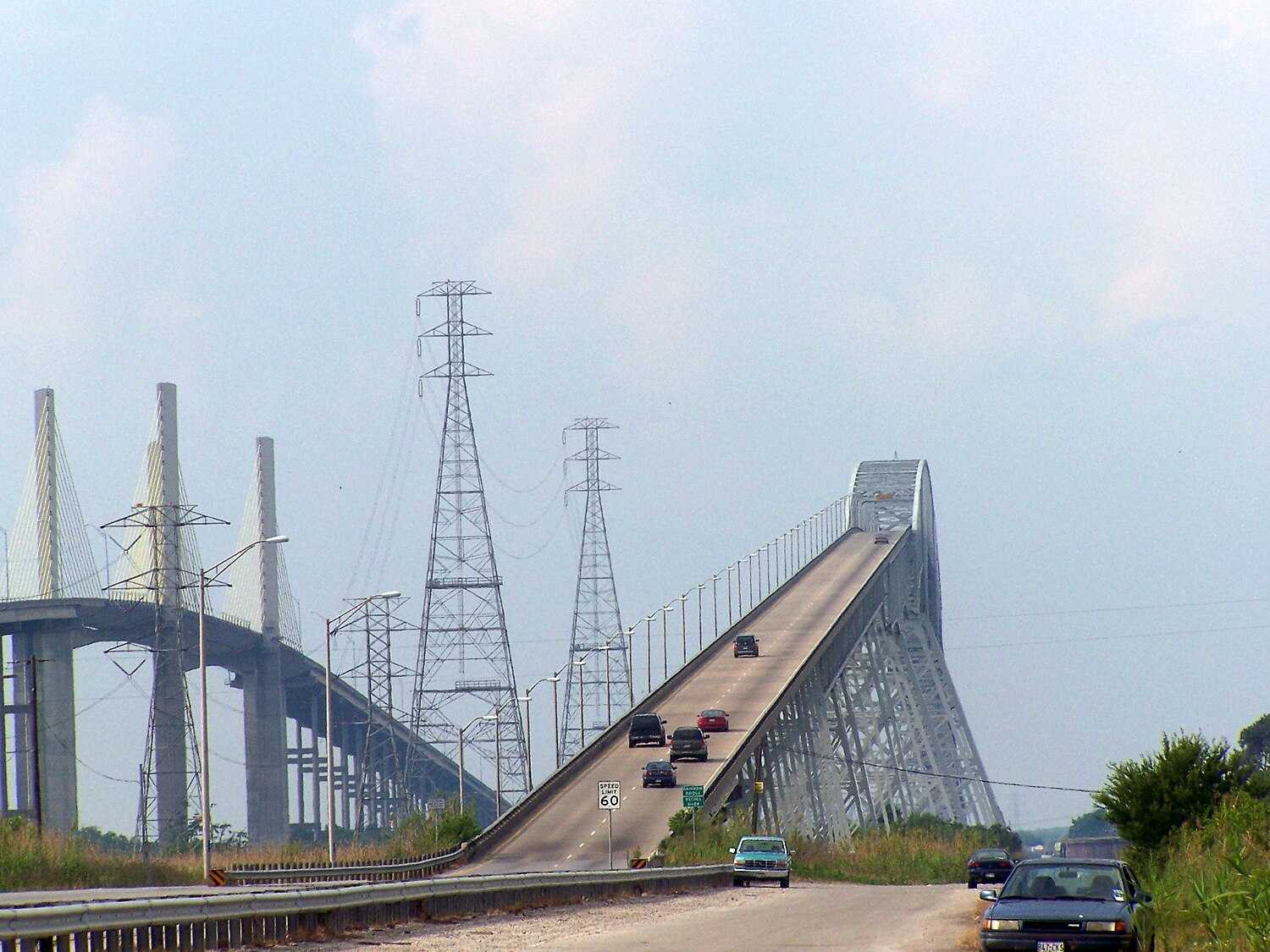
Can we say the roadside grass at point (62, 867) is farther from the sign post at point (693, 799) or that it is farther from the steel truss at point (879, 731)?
the steel truss at point (879, 731)

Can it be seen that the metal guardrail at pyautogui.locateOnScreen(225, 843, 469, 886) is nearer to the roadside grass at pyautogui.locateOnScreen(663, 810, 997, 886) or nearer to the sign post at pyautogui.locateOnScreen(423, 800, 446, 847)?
the roadside grass at pyautogui.locateOnScreen(663, 810, 997, 886)

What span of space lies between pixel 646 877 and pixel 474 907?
451 inches

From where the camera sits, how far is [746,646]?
112 meters

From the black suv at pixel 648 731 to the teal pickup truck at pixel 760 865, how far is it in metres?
36.6

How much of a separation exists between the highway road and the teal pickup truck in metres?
8.02

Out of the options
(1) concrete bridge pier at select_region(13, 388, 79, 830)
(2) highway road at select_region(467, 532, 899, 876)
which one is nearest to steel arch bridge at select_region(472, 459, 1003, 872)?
(2) highway road at select_region(467, 532, 899, 876)

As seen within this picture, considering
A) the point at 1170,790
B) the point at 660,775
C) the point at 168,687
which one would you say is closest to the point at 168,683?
the point at 168,687

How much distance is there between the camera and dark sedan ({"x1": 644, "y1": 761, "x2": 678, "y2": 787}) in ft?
255

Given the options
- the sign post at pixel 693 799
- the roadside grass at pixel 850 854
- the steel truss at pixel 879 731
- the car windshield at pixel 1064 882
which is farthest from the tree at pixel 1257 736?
the car windshield at pixel 1064 882

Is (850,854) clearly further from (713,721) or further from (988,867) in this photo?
(988,867)

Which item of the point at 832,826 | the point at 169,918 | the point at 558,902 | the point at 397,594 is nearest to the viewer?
the point at 169,918

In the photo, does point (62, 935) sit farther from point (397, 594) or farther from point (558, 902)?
point (397, 594)

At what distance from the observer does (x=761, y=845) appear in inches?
2057

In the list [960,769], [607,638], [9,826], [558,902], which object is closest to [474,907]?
[558,902]
